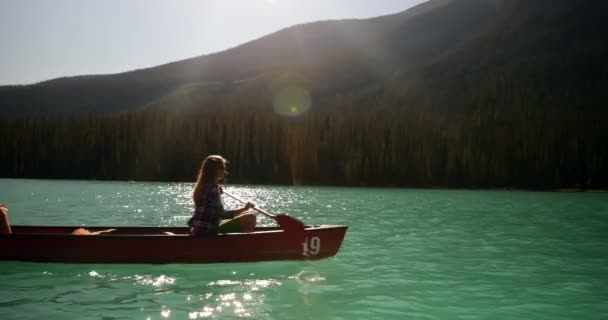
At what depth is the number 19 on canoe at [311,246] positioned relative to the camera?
574 inches

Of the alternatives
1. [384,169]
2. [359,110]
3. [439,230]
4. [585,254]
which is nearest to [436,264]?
[585,254]

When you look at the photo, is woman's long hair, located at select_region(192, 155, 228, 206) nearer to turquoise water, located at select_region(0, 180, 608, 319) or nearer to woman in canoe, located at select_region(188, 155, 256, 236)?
woman in canoe, located at select_region(188, 155, 256, 236)

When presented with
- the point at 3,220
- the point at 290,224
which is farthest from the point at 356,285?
the point at 3,220

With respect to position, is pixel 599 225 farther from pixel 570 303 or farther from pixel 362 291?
pixel 362 291

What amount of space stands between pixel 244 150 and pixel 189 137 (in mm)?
10558

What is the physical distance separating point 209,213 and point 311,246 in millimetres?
2965

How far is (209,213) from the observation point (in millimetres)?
13391

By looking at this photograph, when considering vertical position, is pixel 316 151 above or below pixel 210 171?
above

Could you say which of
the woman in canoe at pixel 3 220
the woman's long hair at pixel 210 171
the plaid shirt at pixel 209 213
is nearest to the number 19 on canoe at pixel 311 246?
the plaid shirt at pixel 209 213

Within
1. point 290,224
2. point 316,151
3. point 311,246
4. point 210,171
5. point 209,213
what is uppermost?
point 316,151

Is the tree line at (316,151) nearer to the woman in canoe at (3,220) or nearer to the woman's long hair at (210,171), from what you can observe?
the woman in canoe at (3,220)

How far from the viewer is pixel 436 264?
1467 centimetres

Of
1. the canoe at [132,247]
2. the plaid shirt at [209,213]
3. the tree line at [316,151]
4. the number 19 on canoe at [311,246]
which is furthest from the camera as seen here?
the tree line at [316,151]

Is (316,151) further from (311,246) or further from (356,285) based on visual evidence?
(356,285)
